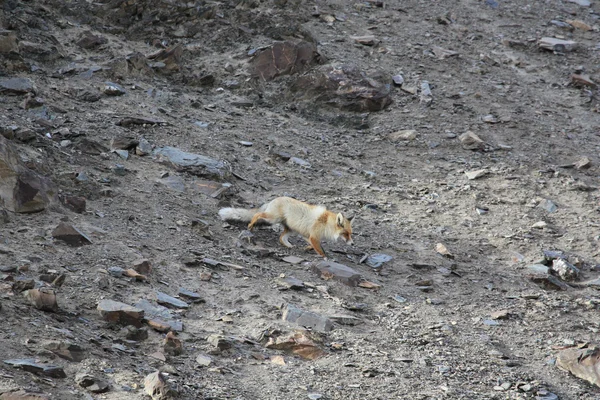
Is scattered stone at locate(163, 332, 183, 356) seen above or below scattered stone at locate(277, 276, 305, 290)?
above

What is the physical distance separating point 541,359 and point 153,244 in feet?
14.1

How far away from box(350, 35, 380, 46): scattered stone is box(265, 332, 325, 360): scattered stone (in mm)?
9167

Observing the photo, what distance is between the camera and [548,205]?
10438 millimetres

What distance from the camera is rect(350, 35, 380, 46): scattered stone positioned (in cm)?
1430

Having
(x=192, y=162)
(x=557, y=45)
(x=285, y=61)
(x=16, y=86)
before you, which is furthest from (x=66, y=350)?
(x=557, y=45)

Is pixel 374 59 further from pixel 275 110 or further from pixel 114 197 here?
A: pixel 114 197

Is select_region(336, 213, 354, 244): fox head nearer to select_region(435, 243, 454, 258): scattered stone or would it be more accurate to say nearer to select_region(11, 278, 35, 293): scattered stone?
select_region(435, 243, 454, 258): scattered stone

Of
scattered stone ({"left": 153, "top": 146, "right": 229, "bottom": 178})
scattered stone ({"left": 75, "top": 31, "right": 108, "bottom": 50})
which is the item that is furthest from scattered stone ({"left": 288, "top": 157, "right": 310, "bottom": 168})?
scattered stone ({"left": 75, "top": 31, "right": 108, "bottom": 50})

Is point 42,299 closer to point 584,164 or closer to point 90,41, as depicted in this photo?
point 90,41

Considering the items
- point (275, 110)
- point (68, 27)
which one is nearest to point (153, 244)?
point (275, 110)

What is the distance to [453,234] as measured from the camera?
9.76 metres

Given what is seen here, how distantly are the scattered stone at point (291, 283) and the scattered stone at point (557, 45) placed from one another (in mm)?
10074

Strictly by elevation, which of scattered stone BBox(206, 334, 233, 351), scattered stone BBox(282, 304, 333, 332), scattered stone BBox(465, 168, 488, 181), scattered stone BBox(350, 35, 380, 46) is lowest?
scattered stone BBox(465, 168, 488, 181)

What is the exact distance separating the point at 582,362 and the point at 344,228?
3.38 metres
